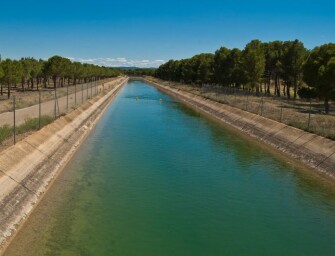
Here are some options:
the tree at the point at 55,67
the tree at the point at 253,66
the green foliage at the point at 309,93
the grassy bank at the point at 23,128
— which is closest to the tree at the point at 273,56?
the tree at the point at 253,66

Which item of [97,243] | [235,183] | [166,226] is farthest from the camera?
[235,183]

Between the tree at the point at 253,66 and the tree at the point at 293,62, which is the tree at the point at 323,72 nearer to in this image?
the tree at the point at 293,62

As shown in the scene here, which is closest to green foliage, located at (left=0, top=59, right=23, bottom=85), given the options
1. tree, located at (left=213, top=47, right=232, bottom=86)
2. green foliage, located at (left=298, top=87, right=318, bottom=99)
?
tree, located at (left=213, top=47, right=232, bottom=86)

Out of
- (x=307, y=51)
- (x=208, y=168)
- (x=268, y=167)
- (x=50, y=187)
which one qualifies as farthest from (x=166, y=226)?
(x=307, y=51)

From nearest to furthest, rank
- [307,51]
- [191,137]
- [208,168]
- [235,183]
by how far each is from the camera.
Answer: [235,183] → [208,168] → [191,137] → [307,51]

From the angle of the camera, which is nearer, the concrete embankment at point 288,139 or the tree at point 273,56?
the concrete embankment at point 288,139

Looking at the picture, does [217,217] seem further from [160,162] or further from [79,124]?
[79,124]

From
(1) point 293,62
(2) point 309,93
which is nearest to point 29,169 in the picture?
(2) point 309,93
